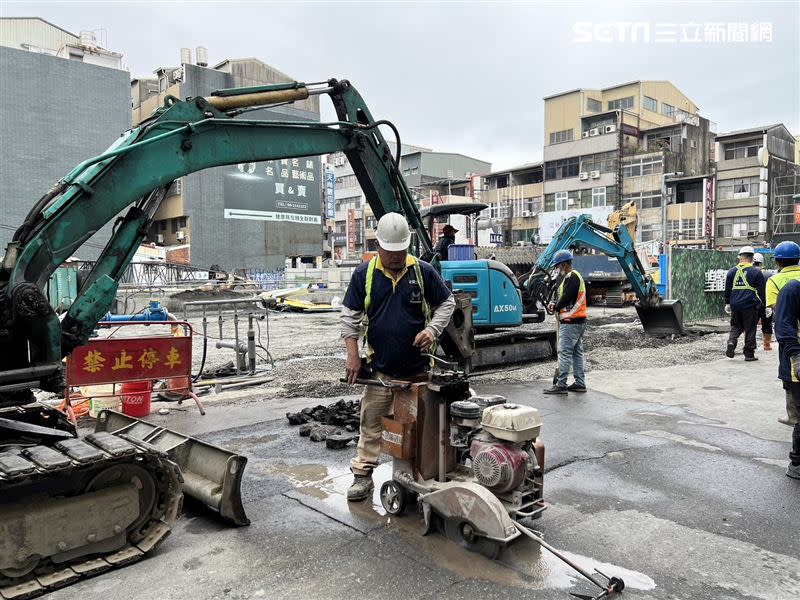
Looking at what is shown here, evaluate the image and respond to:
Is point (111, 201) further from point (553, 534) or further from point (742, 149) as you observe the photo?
point (742, 149)

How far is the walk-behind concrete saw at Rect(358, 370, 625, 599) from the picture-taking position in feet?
11.3

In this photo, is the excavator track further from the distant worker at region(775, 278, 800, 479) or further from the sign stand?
the distant worker at region(775, 278, 800, 479)

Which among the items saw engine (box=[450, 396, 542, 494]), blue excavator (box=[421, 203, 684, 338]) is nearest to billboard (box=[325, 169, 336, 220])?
blue excavator (box=[421, 203, 684, 338])

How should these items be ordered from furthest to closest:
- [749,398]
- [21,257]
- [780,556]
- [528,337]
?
1. [528,337]
2. [749,398]
3. [21,257]
4. [780,556]

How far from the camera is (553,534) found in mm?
3863

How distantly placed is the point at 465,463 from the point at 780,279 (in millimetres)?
4200

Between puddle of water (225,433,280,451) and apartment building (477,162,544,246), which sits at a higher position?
apartment building (477,162,544,246)

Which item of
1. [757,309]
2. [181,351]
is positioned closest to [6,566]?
[181,351]

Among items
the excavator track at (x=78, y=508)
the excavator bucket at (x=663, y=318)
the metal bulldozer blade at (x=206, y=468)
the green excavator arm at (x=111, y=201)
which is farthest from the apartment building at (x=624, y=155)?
the excavator track at (x=78, y=508)

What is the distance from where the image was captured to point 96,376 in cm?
679

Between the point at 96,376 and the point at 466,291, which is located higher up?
the point at 466,291

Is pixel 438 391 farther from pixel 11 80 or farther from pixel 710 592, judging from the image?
pixel 11 80

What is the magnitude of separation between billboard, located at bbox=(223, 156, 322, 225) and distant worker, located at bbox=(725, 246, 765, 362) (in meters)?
37.2

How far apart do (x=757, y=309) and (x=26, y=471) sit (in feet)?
39.0
